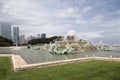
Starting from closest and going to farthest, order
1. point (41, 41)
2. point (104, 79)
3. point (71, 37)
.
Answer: point (104, 79) → point (71, 37) → point (41, 41)

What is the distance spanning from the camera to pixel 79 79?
32.2 ft

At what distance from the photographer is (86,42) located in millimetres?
84562

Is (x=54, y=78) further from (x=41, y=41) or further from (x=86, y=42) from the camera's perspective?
(x=41, y=41)

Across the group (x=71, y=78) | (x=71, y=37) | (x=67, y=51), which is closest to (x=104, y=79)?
(x=71, y=78)

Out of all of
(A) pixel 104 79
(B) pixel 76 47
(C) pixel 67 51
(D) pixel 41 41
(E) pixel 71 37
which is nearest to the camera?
(A) pixel 104 79

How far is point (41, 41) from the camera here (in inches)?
5064

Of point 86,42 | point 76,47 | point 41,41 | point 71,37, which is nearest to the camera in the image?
point 76,47

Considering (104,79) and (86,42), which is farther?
(86,42)

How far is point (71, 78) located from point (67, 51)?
128 ft

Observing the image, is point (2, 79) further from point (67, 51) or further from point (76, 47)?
point (76, 47)

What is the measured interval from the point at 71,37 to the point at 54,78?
8134 cm

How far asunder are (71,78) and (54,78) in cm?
97

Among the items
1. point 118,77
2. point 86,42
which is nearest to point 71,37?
point 86,42

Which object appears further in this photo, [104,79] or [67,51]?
[67,51]
